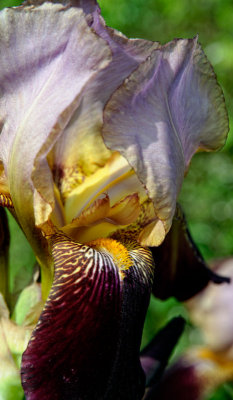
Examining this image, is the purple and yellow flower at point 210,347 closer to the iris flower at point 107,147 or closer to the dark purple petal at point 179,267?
the dark purple petal at point 179,267

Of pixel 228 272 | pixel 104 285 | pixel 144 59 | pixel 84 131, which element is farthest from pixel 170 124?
pixel 228 272

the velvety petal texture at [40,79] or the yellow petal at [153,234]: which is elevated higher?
the velvety petal texture at [40,79]

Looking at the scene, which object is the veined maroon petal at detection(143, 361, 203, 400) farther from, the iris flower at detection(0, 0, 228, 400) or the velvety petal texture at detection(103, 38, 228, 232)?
the velvety petal texture at detection(103, 38, 228, 232)

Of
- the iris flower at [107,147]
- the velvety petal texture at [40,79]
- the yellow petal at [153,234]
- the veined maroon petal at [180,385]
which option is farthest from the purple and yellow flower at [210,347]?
the velvety petal texture at [40,79]

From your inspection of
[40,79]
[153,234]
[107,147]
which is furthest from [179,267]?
[40,79]

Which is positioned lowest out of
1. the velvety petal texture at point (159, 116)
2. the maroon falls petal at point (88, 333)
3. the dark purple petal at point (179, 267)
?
the dark purple petal at point (179, 267)

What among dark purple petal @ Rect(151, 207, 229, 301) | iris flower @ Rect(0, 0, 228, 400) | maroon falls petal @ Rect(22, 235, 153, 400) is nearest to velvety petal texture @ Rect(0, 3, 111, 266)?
iris flower @ Rect(0, 0, 228, 400)

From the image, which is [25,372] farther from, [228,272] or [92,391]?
[228,272]
